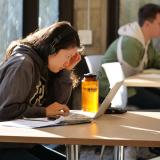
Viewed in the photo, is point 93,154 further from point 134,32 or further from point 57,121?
point 57,121

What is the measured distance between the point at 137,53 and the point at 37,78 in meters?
1.70

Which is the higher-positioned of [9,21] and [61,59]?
[9,21]

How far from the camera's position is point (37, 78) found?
2.26 m

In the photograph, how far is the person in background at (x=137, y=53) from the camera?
374 centimetres

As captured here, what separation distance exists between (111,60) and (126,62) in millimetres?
194

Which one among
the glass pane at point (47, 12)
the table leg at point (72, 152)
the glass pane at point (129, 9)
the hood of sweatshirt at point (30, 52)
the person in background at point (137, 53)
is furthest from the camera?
the glass pane at point (129, 9)

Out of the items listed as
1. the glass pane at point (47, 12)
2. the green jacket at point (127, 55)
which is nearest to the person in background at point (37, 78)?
the green jacket at point (127, 55)

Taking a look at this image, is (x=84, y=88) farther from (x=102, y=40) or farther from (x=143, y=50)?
(x=102, y=40)

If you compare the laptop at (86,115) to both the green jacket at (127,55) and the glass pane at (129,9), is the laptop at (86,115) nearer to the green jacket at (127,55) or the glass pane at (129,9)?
the green jacket at (127,55)

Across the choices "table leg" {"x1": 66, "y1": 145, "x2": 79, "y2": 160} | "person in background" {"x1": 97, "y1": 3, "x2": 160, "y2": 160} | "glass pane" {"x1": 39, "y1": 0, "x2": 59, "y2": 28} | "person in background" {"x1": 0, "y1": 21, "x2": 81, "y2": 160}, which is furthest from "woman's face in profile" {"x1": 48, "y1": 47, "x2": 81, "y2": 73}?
"glass pane" {"x1": 39, "y1": 0, "x2": 59, "y2": 28}

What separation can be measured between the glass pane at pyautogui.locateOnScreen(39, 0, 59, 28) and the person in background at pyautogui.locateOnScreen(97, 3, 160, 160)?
2.59ft

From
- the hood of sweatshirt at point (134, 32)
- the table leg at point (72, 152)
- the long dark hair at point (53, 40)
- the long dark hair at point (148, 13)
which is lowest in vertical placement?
the table leg at point (72, 152)

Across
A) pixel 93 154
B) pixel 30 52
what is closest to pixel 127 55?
pixel 93 154

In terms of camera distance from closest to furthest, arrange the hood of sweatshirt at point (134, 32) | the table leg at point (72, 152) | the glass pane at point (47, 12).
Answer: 1. the table leg at point (72, 152)
2. the hood of sweatshirt at point (134, 32)
3. the glass pane at point (47, 12)
